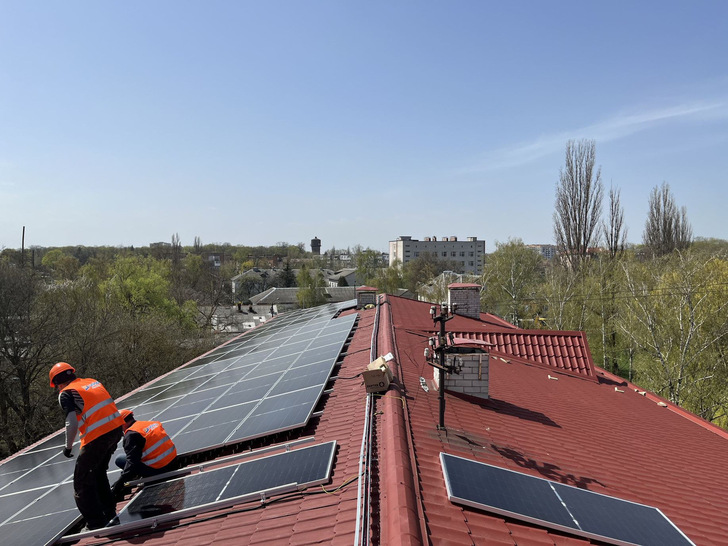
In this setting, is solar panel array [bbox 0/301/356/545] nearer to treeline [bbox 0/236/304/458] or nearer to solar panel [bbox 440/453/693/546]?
solar panel [bbox 440/453/693/546]

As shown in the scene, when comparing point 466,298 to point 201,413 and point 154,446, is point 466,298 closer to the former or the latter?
point 201,413

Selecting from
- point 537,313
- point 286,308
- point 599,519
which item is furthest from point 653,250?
point 599,519

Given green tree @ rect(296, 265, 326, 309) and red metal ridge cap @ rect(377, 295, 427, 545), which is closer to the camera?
red metal ridge cap @ rect(377, 295, 427, 545)

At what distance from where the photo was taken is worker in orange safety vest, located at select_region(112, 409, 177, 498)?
537 cm

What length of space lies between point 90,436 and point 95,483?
0.54 metres

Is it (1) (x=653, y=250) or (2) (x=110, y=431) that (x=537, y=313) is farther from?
(2) (x=110, y=431)

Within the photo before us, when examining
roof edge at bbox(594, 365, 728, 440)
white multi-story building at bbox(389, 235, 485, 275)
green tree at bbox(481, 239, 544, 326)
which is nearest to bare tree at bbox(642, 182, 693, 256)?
green tree at bbox(481, 239, 544, 326)

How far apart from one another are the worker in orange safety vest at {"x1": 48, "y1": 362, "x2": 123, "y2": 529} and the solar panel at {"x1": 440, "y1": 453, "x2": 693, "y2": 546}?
401 cm

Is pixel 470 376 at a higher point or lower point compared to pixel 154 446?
higher

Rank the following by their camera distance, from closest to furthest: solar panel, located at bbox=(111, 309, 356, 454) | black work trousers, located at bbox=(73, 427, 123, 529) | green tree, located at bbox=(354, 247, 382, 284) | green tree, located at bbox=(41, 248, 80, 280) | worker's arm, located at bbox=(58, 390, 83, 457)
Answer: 1. black work trousers, located at bbox=(73, 427, 123, 529)
2. worker's arm, located at bbox=(58, 390, 83, 457)
3. solar panel, located at bbox=(111, 309, 356, 454)
4. green tree, located at bbox=(41, 248, 80, 280)
5. green tree, located at bbox=(354, 247, 382, 284)

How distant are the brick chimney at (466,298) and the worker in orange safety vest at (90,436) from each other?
14.0 m

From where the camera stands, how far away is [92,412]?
5.08 meters

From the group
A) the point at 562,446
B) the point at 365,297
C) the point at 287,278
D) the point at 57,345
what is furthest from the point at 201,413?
the point at 287,278

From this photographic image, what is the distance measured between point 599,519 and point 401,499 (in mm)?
2098
